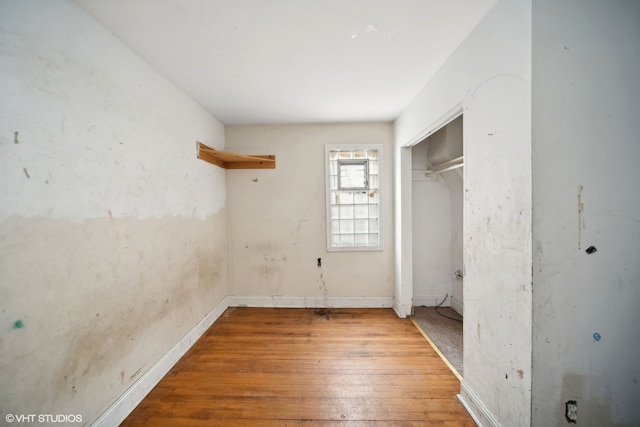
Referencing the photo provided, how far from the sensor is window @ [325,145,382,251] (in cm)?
357

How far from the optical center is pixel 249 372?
7.11ft

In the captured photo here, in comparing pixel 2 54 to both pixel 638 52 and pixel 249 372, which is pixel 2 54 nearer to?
pixel 249 372

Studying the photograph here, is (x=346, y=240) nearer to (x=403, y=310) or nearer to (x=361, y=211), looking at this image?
(x=361, y=211)

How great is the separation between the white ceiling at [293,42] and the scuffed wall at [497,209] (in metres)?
0.30

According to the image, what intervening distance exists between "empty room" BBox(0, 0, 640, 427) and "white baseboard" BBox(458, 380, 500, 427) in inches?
0.6

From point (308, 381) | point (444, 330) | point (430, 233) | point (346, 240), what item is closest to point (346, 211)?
point (346, 240)

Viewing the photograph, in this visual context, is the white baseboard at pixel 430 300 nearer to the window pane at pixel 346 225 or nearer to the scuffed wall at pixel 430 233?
the scuffed wall at pixel 430 233

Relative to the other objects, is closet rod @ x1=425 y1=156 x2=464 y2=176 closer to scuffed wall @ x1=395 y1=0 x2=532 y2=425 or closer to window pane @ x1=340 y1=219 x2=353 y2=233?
scuffed wall @ x1=395 y1=0 x2=532 y2=425

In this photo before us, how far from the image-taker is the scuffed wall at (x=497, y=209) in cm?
124

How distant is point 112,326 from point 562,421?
2760mm

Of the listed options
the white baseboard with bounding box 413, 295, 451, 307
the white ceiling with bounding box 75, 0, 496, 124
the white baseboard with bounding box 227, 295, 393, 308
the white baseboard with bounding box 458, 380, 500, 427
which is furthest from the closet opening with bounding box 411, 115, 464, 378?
the white baseboard with bounding box 458, 380, 500, 427

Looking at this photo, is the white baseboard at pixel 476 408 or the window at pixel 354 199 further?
the window at pixel 354 199

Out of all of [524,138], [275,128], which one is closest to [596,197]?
[524,138]

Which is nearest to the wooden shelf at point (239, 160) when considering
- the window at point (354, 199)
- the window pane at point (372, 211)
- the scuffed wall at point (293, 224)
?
the scuffed wall at point (293, 224)
